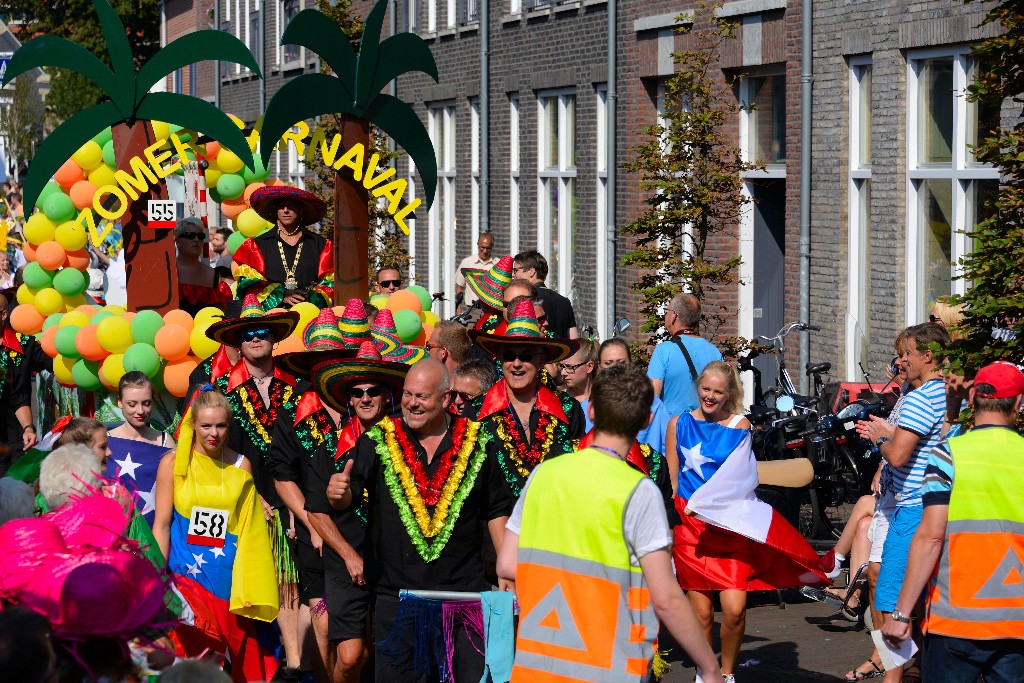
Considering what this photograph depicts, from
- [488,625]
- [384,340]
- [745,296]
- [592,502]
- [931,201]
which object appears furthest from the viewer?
[745,296]

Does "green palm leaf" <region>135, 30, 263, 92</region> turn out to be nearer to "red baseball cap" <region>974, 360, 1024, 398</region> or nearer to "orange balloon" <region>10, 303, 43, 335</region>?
"orange balloon" <region>10, 303, 43, 335</region>

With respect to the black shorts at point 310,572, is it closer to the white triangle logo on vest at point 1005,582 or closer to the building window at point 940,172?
the white triangle logo on vest at point 1005,582

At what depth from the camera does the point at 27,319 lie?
1367cm

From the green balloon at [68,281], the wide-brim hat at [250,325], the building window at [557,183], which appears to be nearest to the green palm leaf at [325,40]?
the wide-brim hat at [250,325]

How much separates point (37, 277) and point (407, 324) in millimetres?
3857

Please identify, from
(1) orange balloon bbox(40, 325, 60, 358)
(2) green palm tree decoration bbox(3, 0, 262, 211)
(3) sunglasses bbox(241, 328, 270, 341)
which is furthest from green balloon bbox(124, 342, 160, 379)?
(3) sunglasses bbox(241, 328, 270, 341)

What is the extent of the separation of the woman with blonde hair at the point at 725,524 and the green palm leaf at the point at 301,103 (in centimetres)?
418

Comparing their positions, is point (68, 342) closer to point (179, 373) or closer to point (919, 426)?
point (179, 373)

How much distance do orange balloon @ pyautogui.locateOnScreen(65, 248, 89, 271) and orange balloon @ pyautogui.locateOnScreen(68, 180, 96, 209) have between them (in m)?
0.40

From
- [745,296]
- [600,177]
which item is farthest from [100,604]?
[600,177]

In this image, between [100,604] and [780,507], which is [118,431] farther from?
[100,604]

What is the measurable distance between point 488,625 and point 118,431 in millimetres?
3114

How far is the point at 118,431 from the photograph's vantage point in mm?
8953

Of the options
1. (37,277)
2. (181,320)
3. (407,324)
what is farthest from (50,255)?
(407,324)
